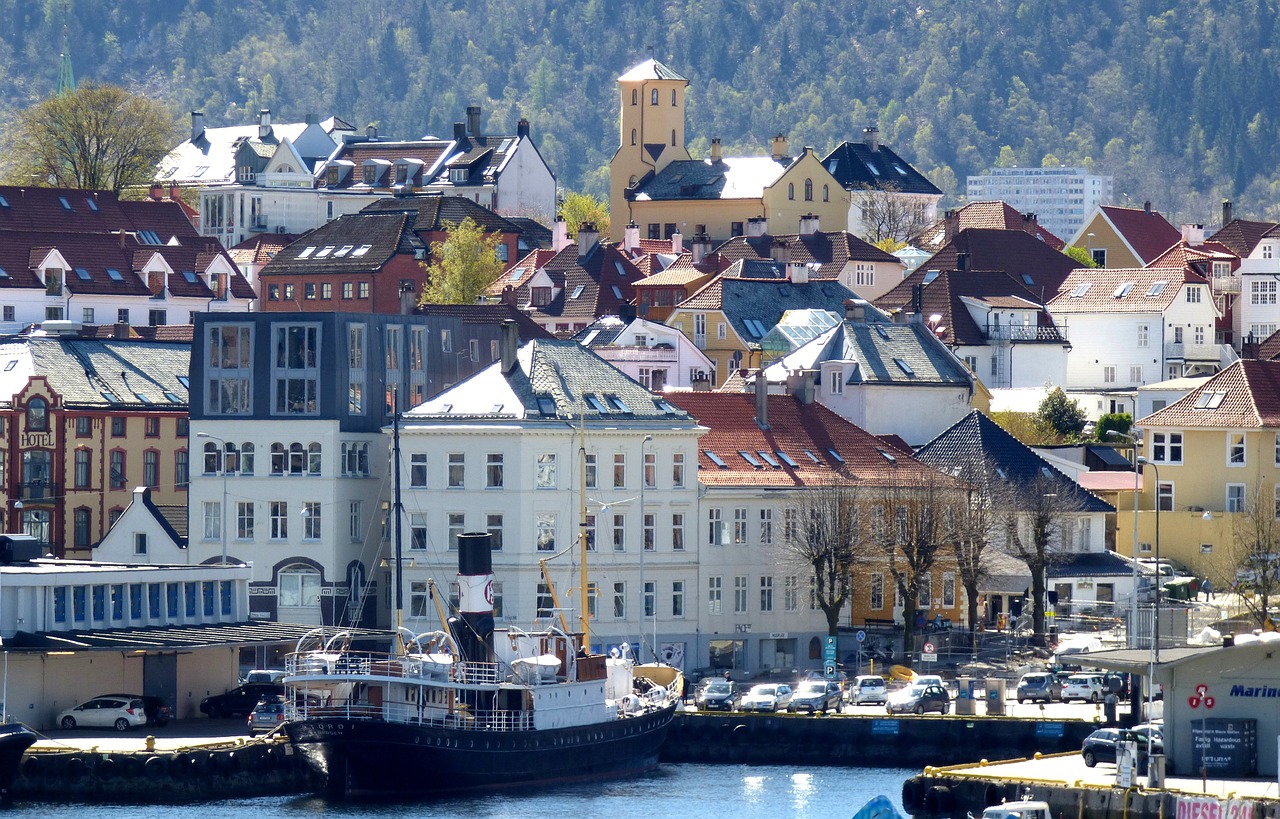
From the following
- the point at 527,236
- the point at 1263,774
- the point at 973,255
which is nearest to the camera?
the point at 1263,774

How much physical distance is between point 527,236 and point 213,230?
77.0 feet

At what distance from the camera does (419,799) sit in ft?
265

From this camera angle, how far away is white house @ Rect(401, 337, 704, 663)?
96.8 meters

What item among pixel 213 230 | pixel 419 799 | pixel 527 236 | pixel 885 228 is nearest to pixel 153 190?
pixel 213 230

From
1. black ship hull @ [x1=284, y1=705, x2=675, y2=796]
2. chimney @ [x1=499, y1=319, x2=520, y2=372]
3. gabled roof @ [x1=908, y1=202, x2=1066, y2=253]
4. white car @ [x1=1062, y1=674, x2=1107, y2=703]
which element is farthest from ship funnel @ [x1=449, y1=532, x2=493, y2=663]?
gabled roof @ [x1=908, y1=202, x2=1066, y2=253]

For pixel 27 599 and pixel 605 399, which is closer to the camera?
pixel 27 599

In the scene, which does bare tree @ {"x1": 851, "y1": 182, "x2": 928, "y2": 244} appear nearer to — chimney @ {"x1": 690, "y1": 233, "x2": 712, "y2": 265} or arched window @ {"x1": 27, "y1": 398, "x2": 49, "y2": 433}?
chimney @ {"x1": 690, "y1": 233, "x2": 712, "y2": 265}

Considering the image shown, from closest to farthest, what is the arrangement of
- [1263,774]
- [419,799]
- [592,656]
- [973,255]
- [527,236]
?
1. [1263,774]
2. [419,799]
3. [592,656]
4. [973,255]
5. [527,236]

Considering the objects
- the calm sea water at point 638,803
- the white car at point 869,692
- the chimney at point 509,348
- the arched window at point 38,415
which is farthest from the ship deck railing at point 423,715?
the arched window at point 38,415

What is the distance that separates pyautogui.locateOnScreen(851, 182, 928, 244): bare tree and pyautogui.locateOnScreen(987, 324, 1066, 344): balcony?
1665 inches

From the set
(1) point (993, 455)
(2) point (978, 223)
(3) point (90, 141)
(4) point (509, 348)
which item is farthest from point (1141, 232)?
(4) point (509, 348)

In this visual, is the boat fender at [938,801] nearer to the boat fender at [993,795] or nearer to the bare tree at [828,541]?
the boat fender at [993,795]

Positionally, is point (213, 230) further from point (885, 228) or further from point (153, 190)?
point (885, 228)

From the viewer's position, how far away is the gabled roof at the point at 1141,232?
18550 centimetres
